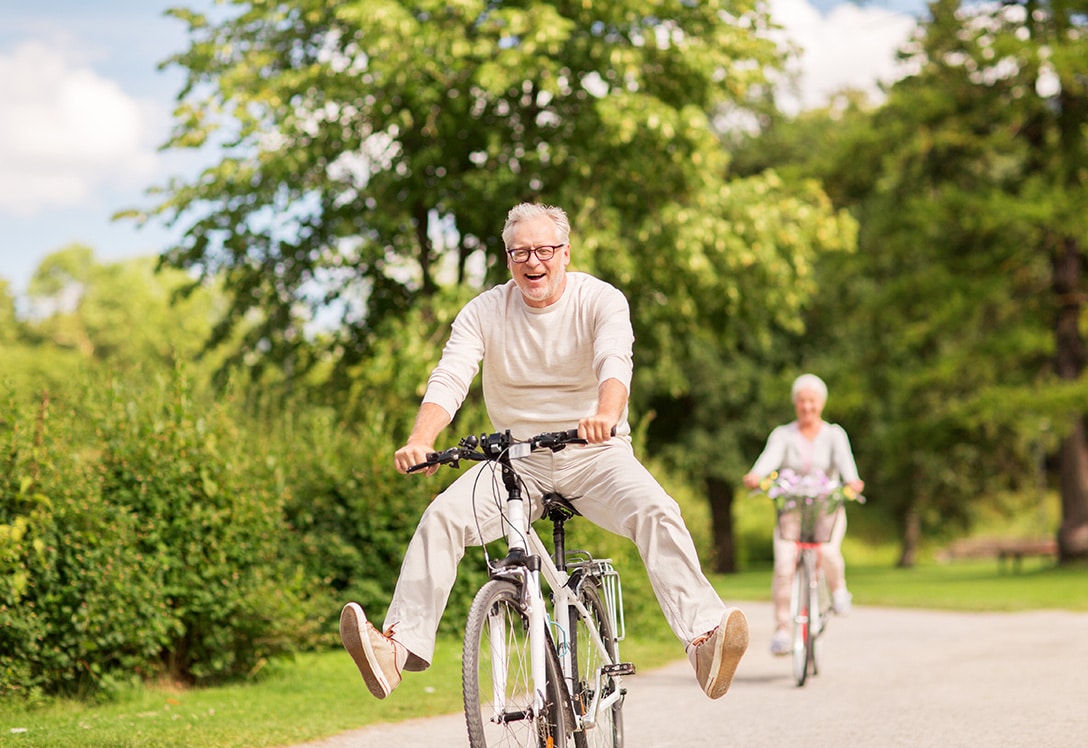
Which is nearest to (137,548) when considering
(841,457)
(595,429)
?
(595,429)

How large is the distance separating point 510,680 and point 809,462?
563 centimetres

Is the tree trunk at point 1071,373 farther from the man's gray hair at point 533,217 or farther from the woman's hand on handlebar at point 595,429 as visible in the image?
the woman's hand on handlebar at point 595,429

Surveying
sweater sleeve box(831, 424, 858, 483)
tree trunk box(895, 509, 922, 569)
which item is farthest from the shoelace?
tree trunk box(895, 509, 922, 569)

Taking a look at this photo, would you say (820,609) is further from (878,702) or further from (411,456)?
(411,456)

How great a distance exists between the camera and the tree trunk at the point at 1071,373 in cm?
2692

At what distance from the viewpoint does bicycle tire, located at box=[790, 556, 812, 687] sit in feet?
30.8

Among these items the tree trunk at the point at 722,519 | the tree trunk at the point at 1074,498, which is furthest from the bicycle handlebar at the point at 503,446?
the tree trunk at the point at 722,519

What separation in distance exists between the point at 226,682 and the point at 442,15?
10573mm

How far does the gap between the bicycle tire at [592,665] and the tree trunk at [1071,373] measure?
2332 centimetres

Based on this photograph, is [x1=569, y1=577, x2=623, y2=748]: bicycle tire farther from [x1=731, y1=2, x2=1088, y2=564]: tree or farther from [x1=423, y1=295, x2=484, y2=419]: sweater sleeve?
[x1=731, y1=2, x2=1088, y2=564]: tree

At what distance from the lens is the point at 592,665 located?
530 cm

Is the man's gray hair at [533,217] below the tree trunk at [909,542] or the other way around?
Answer: the other way around

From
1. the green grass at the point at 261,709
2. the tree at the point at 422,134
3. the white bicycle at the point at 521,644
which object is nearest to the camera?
the white bicycle at the point at 521,644

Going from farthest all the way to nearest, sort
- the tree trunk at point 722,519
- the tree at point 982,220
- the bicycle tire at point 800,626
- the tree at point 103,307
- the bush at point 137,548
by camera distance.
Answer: the tree at point 103,307 → the tree trunk at point 722,519 → the tree at point 982,220 → the bicycle tire at point 800,626 → the bush at point 137,548
